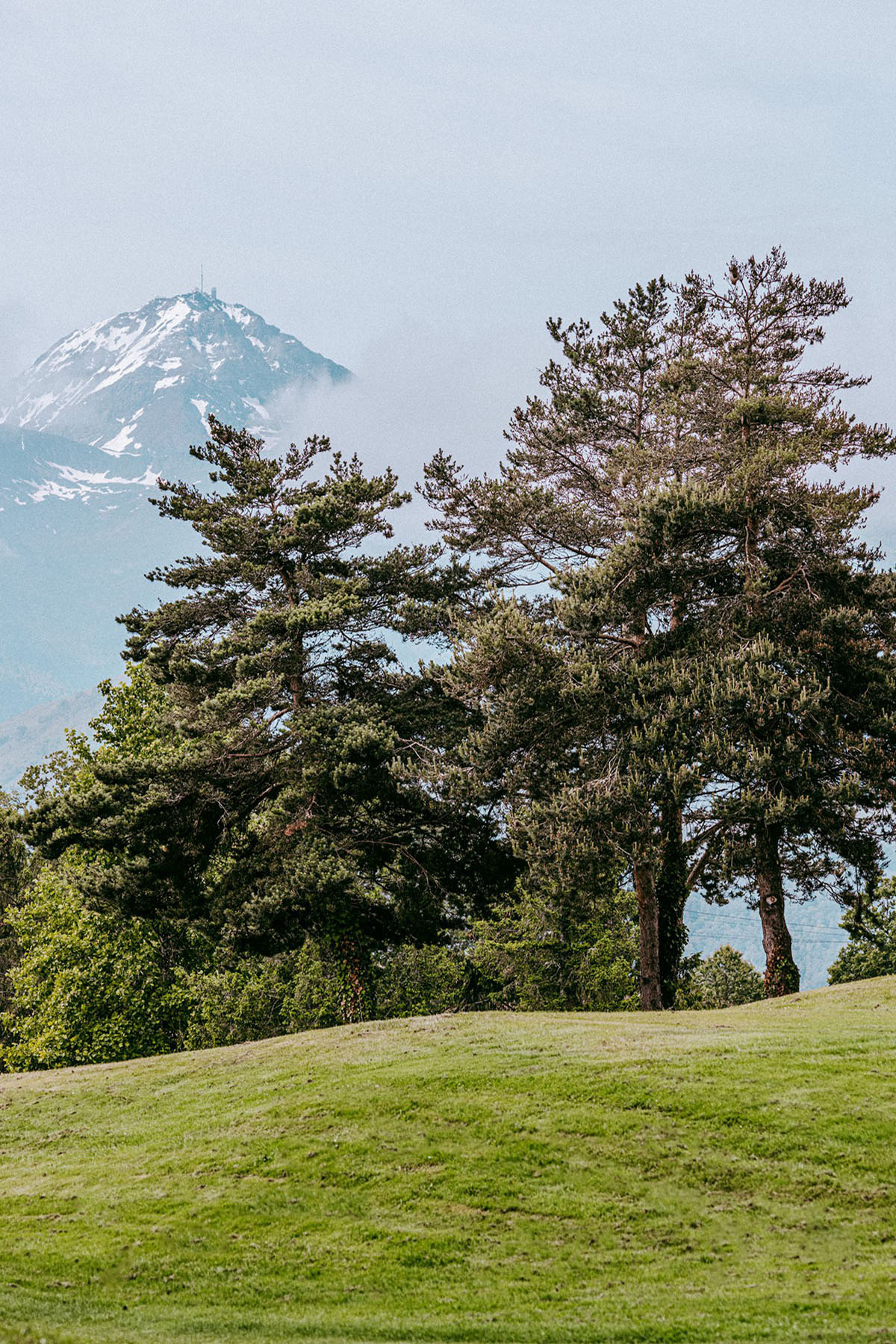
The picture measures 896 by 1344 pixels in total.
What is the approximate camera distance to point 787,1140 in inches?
567

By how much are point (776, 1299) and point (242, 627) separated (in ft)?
80.1

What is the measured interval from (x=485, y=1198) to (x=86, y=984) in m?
31.6

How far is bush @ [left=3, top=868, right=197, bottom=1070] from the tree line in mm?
7992

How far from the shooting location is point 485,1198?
13.8 m

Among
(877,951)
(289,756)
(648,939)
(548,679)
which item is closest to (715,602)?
(548,679)

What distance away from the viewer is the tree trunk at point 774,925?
99.5 feet

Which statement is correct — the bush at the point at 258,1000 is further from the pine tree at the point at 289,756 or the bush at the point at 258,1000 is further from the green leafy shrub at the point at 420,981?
the pine tree at the point at 289,756

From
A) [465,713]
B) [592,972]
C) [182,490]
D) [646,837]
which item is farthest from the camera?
[592,972]

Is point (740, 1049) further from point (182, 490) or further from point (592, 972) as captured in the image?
point (592, 972)

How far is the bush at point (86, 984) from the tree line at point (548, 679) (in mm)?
7992

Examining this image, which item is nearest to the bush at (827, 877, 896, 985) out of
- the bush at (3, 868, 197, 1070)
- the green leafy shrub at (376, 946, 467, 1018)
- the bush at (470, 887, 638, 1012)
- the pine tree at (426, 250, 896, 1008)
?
the bush at (470, 887, 638, 1012)

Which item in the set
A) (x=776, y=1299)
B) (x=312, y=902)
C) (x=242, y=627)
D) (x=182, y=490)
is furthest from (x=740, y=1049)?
(x=182, y=490)

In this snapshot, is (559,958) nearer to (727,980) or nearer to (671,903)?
(671,903)

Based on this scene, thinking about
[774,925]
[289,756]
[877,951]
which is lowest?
[877,951]
